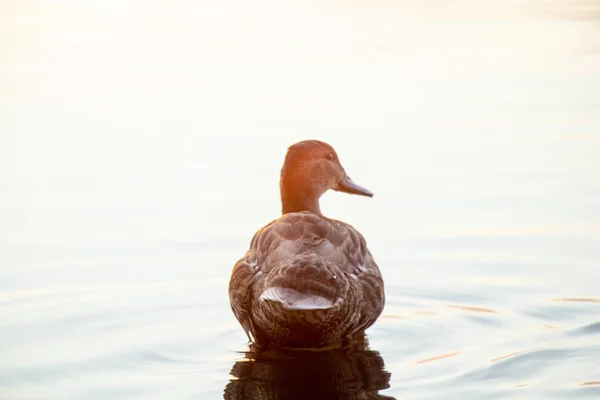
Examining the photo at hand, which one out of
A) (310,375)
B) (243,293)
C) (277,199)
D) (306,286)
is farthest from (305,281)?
(277,199)

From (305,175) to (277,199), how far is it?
5.86 ft

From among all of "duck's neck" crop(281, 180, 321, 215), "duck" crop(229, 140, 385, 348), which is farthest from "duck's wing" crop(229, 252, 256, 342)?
"duck's neck" crop(281, 180, 321, 215)

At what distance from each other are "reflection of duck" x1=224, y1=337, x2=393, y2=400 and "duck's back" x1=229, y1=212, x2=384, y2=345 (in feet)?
0.45

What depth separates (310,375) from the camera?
22.2ft

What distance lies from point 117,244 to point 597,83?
21.0ft

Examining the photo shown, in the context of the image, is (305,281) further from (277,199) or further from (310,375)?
(277,199)

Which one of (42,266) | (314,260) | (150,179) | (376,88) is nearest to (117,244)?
(42,266)

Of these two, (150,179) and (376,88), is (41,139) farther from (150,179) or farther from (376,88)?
(376,88)

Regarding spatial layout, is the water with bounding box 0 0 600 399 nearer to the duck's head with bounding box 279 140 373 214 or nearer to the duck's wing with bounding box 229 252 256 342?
the duck's wing with bounding box 229 252 256 342

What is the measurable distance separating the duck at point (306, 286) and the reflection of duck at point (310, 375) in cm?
9

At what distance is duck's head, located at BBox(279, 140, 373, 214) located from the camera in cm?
836

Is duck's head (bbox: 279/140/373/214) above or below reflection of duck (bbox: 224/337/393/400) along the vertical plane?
above

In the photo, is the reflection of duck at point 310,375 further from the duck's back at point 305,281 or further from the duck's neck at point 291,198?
the duck's neck at point 291,198

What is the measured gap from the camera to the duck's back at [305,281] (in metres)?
6.52
